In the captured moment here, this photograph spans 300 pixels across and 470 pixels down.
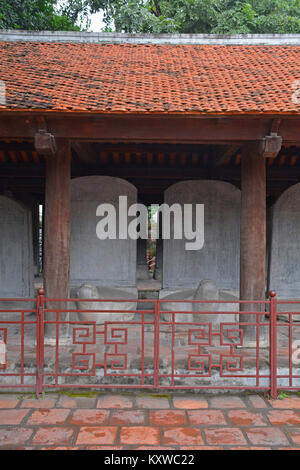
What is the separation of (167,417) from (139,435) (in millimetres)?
Answer: 372

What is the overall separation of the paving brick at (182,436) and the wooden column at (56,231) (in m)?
2.13

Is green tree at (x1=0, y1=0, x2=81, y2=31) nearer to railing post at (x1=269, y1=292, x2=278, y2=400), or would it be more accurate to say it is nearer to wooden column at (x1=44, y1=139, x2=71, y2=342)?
wooden column at (x1=44, y1=139, x2=71, y2=342)

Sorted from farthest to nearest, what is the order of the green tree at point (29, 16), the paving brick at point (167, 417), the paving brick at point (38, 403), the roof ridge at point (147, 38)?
1. the green tree at point (29, 16)
2. the roof ridge at point (147, 38)
3. the paving brick at point (38, 403)
4. the paving brick at point (167, 417)

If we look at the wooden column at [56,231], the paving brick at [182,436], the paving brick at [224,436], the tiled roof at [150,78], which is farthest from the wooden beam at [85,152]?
the paving brick at [224,436]

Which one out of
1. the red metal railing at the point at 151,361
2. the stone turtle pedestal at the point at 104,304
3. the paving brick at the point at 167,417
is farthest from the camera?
the stone turtle pedestal at the point at 104,304

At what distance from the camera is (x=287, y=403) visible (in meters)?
3.59

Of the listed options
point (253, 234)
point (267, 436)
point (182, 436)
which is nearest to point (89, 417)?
point (182, 436)

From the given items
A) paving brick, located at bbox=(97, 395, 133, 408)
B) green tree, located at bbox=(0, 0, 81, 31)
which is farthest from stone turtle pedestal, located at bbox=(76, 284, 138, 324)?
green tree, located at bbox=(0, 0, 81, 31)

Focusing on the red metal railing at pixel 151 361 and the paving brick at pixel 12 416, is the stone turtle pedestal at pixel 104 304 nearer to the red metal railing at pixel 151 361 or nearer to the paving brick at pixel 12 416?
the red metal railing at pixel 151 361

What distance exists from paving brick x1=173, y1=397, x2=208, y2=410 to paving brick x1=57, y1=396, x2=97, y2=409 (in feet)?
2.40

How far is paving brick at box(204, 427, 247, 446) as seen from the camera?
9.58ft

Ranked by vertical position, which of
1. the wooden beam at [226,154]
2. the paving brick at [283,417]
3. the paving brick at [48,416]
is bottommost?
the paving brick at [283,417]

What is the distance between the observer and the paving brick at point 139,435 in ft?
9.53

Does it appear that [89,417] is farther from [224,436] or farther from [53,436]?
[224,436]
